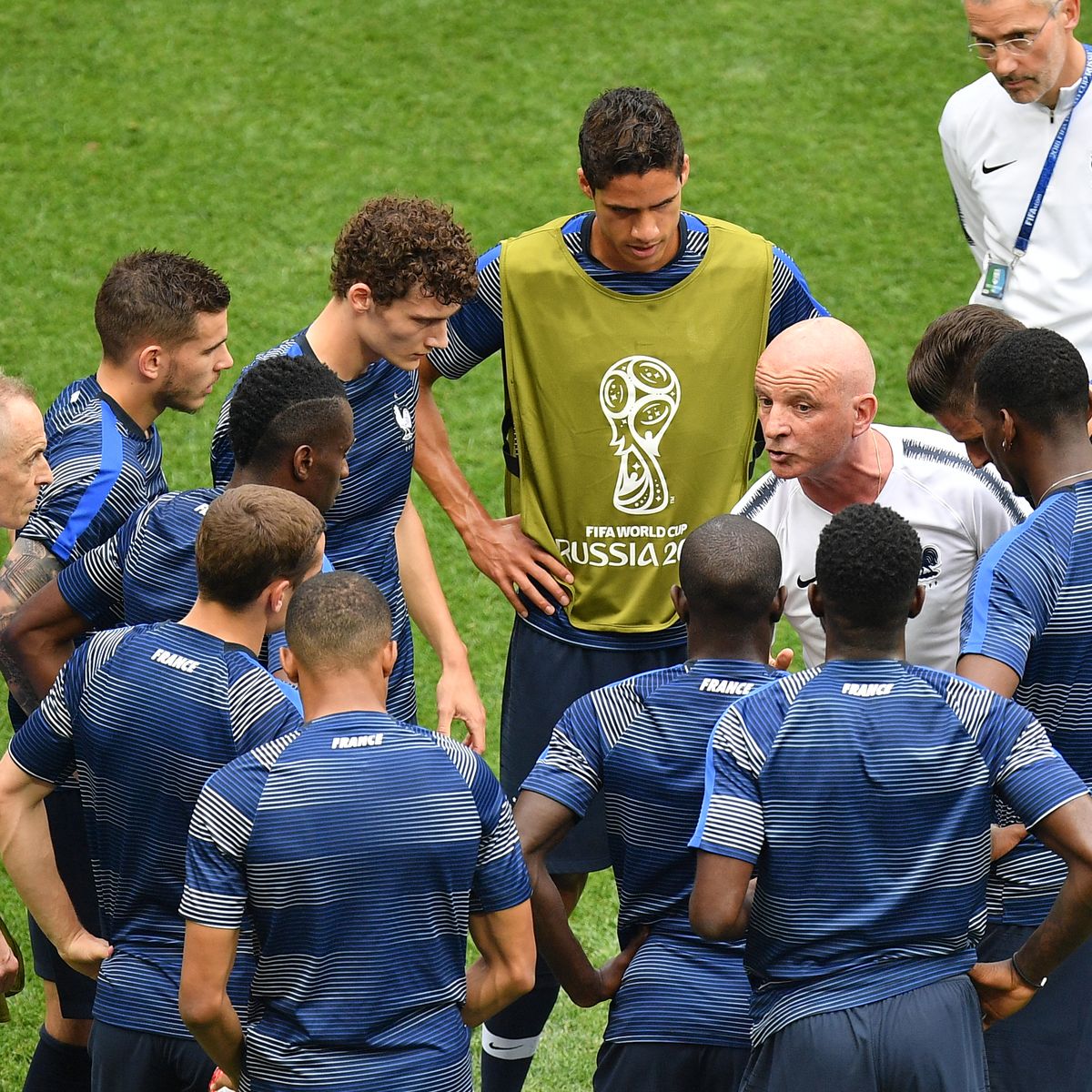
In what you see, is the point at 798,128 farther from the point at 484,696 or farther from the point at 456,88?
the point at 484,696

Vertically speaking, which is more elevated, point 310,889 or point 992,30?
point 992,30

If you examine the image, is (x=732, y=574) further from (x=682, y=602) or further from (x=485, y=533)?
(x=485, y=533)

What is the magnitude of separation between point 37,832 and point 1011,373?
2146 mm

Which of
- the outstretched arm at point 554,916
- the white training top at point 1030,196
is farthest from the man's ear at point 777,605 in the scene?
the white training top at point 1030,196

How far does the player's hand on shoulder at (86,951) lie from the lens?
10.8 ft

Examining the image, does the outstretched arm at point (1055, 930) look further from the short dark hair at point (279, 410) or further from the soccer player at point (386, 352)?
the short dark hair at point (279, 410)

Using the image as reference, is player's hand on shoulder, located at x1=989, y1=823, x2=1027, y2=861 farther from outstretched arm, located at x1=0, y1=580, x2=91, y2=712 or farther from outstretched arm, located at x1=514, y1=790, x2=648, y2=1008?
outstretched arm, located at x1=0, y1=580, x2=91, y2=712

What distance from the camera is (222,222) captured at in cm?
916

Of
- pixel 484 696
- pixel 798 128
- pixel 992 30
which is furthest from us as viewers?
pixel 798 128

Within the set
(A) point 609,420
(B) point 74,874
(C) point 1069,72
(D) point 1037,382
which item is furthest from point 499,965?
(C) point 1069,72

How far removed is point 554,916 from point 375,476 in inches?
55.4

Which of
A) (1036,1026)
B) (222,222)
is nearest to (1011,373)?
(1036,1026)

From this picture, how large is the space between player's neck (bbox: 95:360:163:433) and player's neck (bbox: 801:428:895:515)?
162cm

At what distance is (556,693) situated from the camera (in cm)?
446
